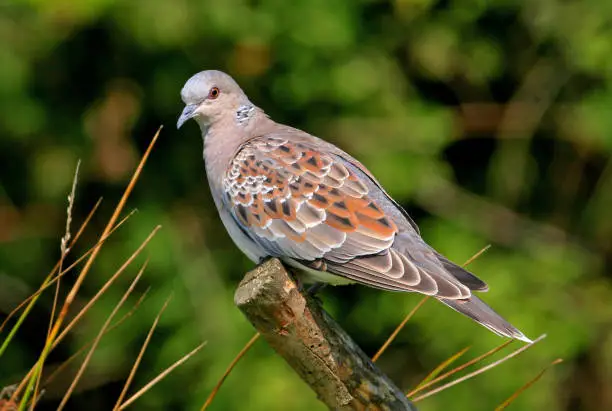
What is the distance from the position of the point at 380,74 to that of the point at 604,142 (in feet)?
4.05

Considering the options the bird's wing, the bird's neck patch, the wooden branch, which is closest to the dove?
the bird's wing

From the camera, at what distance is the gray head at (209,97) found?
3.77 m

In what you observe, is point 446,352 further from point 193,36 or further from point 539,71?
point 193,36

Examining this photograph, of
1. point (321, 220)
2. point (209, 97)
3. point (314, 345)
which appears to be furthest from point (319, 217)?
point (209, 97)

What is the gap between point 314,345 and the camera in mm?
2717

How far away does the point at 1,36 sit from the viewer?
16.3ft

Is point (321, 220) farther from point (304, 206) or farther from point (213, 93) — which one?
point (213, 93)

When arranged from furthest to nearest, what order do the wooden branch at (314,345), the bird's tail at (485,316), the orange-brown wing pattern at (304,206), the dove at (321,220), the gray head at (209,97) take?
the gray head at (209,97)
the orange-brown wing pattern at (304,206)
the dove at (321,220)
the bird's tail at (485,316)
the wooden branch at (314,345)

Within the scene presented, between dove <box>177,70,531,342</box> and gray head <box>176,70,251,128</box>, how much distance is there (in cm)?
11

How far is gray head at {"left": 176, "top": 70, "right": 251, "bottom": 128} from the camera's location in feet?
12.4

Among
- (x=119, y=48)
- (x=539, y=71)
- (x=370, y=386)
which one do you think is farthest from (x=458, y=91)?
(x=370, y=386)

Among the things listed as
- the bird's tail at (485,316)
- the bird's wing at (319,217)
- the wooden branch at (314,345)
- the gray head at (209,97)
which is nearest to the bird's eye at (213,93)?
the gray head at (209,97)

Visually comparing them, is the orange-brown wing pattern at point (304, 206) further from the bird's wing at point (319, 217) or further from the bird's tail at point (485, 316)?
the bird's tail at point (485, 316)

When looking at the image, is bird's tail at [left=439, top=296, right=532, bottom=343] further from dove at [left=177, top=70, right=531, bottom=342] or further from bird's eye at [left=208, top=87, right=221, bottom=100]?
bird's eye at [left=208, top=87, right=221, bottom=100]
